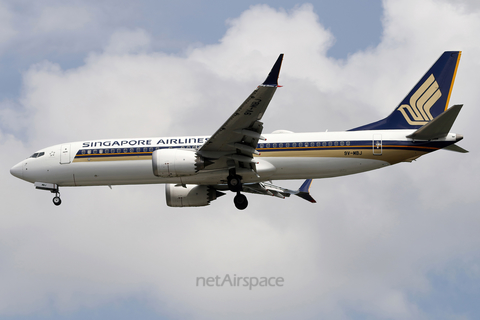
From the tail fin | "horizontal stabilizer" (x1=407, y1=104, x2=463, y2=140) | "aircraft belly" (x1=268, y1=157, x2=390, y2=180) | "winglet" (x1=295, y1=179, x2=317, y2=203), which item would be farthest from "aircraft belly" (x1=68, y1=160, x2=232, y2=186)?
"horizontal stabilizer" (x1=407, y1=104, x2=463, y2=140)

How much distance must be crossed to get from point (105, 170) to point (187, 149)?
488 cm

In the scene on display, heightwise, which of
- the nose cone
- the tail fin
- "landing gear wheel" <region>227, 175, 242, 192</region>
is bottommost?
"landing gear wheel" <region>227, 175, 242, 192</region>

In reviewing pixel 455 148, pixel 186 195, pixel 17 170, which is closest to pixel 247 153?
pixel 186 195

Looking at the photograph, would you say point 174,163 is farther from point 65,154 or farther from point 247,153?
point 65,154

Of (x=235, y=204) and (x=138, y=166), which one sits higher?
(x=138, y=166)

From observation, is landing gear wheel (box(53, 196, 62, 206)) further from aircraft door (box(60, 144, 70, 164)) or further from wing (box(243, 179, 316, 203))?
wing (box(243, 179, 316, 203))

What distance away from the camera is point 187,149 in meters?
29.4

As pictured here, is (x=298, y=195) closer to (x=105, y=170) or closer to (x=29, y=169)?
(x=105, y=170)

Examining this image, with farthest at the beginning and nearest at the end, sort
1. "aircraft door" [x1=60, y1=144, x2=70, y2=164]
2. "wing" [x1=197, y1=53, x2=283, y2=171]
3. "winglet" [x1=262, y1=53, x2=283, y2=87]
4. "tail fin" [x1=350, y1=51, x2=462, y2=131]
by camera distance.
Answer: "aircraft door" [x1=60, y1=144, x2=70, y2=164] → "tail fin" [x1=350, y1=51, x2=462, y2=131] → "wing" [x1=197, y1=53, x2=283, y2=171] → "winglet" [x1=262, y1=53, x2=283, y2=87]

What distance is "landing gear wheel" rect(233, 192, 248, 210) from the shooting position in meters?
30.7

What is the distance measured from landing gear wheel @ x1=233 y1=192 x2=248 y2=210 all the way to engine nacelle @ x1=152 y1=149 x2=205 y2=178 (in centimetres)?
345

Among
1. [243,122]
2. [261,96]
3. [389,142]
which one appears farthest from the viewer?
[389,142]

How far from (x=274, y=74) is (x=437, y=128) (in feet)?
31.7

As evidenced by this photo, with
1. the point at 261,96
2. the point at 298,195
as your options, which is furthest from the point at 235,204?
the point at 261,96
